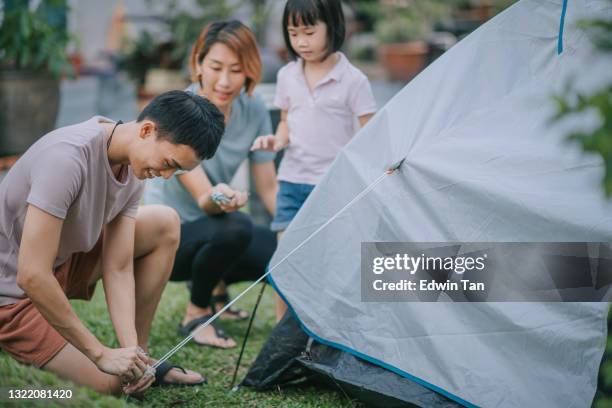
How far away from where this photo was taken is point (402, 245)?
215 centimetres

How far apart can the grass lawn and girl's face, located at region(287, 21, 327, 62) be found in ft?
3.32

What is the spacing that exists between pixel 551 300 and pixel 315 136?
116 cm

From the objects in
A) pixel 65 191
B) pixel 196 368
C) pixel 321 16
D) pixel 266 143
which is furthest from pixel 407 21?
pixel 65 191

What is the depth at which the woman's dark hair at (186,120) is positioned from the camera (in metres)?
1.96

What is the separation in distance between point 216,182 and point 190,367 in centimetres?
67

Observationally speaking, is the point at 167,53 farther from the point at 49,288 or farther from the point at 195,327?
the point at 49,288

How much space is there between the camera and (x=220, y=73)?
9.04ft

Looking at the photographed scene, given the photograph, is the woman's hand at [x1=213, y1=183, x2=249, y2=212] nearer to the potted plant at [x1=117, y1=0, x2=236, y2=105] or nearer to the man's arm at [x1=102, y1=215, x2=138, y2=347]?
the man's arm at [x1=102, y1=215, x2=138, y2=347]

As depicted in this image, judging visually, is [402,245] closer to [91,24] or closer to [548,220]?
[548,220]

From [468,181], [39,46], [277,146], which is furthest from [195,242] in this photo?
[39,46]

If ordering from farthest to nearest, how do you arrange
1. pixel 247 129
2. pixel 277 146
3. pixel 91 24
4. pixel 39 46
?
pixel 91 24 → pixel 39 46 → pixel 247 129 → pixel 277 146

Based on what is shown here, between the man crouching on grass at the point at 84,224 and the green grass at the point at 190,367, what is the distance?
93mm

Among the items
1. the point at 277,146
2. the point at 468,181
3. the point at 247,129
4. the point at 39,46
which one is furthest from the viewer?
the point at 39,46

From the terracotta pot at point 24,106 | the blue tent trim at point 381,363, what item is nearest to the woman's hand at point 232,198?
the blue tent trim at point 381,363
